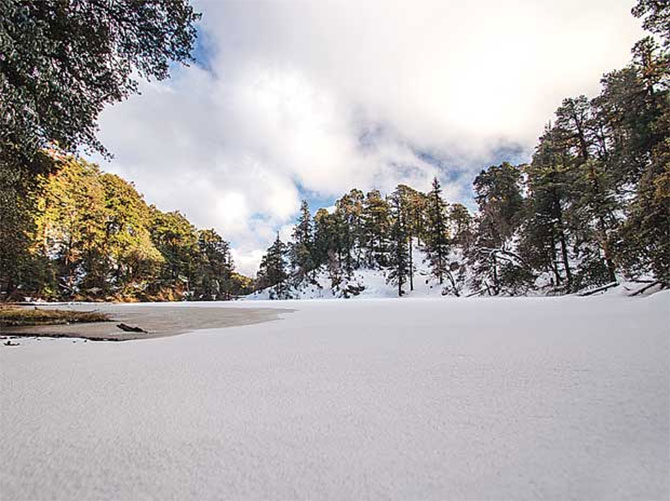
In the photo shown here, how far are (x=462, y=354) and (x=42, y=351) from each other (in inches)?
129

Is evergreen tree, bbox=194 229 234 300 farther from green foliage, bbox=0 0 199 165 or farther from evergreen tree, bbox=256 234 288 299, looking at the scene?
green foliage, bbox=0 0 199 165

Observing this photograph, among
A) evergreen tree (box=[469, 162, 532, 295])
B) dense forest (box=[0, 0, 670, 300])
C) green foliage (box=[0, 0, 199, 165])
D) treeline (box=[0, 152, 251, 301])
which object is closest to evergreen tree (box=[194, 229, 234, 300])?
dense forest (box=[0, 0, 670, 300])

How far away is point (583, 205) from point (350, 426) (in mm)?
14207

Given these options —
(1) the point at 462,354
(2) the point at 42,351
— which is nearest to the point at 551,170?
(1) the point at 462,354

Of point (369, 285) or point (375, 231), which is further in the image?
point (375, 231)

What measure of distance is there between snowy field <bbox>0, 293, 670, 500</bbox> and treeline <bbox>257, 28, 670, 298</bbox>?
675cm

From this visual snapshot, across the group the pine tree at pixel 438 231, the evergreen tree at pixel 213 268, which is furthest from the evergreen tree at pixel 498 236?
the evergreen tree at pixel 213 268

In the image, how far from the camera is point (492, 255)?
47.6 feet

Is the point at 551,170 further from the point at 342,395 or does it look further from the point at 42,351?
the point at 42,351

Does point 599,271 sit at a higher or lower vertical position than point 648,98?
lower

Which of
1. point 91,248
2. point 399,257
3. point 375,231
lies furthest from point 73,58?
point 375,231

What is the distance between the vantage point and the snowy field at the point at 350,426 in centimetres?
71

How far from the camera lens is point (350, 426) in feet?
3.29

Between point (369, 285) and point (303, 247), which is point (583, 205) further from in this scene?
point (303, 247)
